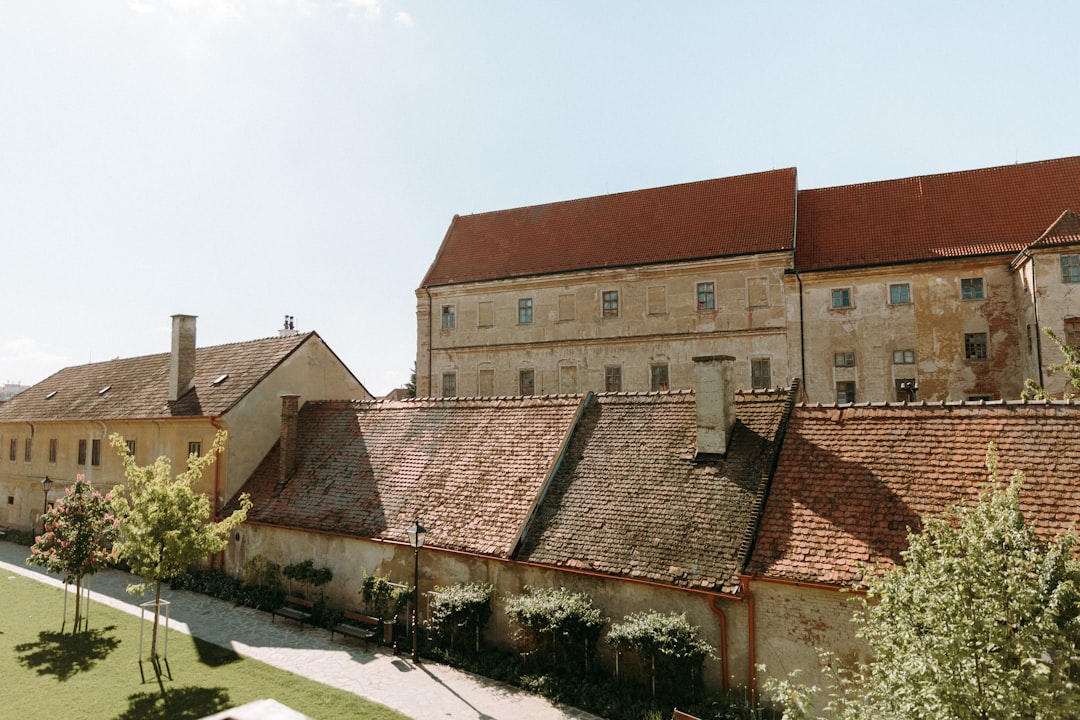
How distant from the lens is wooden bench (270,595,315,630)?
632 inches

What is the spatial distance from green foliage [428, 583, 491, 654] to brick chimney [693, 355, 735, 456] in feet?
18.6

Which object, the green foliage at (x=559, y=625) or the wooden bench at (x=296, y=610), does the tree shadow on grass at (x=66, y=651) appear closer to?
the wooden bench at (x=296, y=610)

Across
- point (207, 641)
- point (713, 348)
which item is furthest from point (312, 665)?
point (713, 348)

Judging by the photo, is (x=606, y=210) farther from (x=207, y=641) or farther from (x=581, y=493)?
(x=207, y=641)

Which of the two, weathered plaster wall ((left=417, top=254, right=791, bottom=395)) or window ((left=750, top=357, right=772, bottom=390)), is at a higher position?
weathered plaster wall ((left=417, top=254, right=791, bottom=395))

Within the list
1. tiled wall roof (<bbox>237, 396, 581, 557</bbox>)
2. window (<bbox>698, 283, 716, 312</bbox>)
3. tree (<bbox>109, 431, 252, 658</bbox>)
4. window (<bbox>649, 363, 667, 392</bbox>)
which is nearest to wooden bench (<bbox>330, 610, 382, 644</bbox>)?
tiled wall roof (<bbox>237, 396, 581, 557</bbox>)

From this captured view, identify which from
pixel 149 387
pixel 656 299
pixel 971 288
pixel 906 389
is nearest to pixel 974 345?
pixel 971 288

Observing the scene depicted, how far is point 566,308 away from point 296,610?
20.1m

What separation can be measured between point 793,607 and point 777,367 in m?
19.2

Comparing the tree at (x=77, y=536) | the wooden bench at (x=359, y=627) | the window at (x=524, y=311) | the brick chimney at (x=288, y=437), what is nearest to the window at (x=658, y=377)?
the window at (x=524, y=311)

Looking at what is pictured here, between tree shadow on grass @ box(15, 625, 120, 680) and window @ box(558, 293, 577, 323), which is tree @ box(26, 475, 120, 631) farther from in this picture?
window @ box(558, 293, 577, 323)

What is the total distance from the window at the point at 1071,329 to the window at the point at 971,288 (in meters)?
3.65

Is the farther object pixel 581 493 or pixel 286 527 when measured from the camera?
pixel 286 527

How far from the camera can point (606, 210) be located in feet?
114
